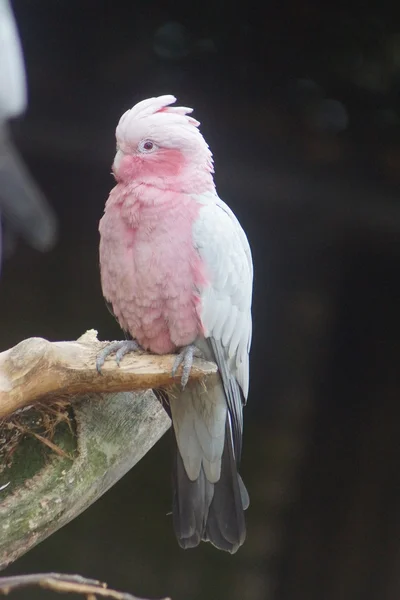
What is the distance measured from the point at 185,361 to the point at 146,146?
386mm

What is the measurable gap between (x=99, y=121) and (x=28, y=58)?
219 millimetres

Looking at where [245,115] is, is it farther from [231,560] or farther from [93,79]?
[231,560]

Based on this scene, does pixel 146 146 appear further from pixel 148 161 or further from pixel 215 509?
pixel 215 509

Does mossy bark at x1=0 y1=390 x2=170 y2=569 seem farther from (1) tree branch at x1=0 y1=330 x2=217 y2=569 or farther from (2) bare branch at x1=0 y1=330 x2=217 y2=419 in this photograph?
(2) bare branch at x1=0 y1=330 x2=217 y2=419

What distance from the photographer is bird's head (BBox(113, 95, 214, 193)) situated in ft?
3.85

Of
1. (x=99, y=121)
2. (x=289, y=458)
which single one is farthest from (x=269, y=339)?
(x=99, y=121)

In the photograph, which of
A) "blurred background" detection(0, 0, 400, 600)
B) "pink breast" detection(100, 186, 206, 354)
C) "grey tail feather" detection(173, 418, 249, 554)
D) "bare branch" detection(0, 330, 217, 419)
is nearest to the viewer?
"bare branch" detection(0, 330, 217, 419)

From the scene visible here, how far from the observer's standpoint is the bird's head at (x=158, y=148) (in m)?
1.17

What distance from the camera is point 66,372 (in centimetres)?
111

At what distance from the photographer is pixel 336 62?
1.76 metres

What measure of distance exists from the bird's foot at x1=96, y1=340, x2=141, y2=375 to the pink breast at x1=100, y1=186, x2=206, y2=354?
0.15ft

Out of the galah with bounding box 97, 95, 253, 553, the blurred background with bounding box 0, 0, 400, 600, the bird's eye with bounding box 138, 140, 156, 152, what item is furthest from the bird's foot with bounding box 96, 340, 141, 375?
the blurred background with bounding box 0, 0, 400, 600

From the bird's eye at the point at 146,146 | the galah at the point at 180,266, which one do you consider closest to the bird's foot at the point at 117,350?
the galah at the point at 180,266

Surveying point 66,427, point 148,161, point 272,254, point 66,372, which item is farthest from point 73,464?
point 272,254
